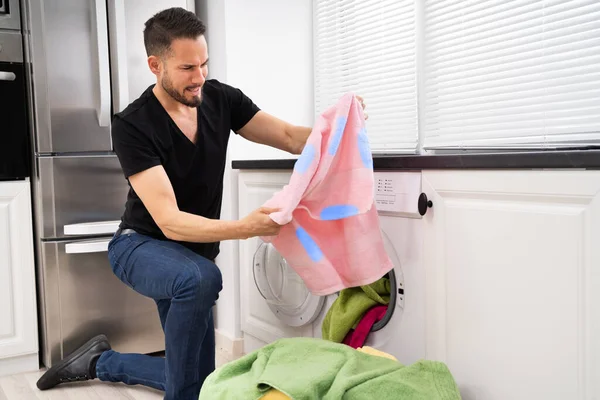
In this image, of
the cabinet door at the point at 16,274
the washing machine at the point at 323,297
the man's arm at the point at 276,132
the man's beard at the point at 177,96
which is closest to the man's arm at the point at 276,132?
the man's arm at the point at 276,132

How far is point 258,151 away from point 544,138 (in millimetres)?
1387

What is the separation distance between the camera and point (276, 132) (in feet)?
7.70

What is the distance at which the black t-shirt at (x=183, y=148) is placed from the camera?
202 cm

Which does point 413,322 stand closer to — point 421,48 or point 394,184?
point 394,184

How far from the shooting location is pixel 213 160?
220 centimetres

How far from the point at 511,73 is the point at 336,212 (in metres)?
0.80

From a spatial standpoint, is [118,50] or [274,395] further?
[118,50]

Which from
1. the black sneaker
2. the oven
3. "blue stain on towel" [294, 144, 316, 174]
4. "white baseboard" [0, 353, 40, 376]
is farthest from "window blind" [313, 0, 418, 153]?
"white baseboard" [0, 353, 40, 376]

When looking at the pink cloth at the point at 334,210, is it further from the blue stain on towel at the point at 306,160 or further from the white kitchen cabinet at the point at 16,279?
the white kitchen cabinet at the point at 16,279

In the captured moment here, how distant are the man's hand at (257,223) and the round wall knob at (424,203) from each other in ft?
1.39

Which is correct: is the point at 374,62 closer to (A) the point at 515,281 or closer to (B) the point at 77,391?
(A) the point at 515,281

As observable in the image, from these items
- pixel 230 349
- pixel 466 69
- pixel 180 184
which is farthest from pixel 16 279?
pixel 466 69

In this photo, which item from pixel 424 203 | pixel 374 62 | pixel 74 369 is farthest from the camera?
pixel 374 62

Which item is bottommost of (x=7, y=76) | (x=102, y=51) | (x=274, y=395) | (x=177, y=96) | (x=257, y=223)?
(x=274, y=395)
